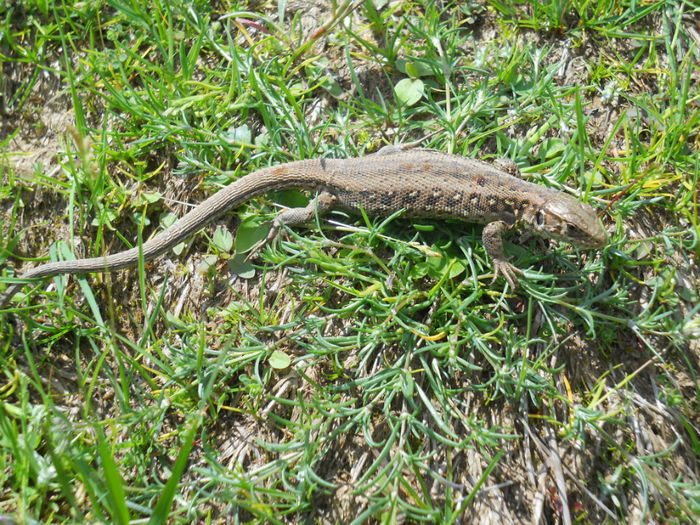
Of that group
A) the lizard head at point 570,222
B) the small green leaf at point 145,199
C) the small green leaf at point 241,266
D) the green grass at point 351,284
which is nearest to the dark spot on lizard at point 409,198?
the green grass at point 351,284

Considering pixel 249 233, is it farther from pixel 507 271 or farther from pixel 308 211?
pixel 507 271

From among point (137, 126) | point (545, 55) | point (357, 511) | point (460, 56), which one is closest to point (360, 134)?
point (460, 56)

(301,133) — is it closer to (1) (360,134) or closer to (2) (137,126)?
(1) (360,134)

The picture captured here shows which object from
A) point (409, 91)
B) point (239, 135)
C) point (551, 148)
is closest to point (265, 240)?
point (239, 135)

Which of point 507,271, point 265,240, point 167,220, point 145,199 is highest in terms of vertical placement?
point 145,199

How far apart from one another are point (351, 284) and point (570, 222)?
64.3 inches

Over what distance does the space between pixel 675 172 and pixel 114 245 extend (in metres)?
4.64

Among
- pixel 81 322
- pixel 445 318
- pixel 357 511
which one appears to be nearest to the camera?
pixel 357 511

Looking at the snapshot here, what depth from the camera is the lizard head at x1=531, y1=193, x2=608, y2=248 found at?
3568mm

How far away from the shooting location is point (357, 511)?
11.3ft

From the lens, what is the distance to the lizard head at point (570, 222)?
3.57 metres

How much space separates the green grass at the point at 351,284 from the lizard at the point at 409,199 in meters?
0.18

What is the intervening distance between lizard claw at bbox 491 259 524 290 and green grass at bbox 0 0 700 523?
119 mm

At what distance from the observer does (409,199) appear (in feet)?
12.7
